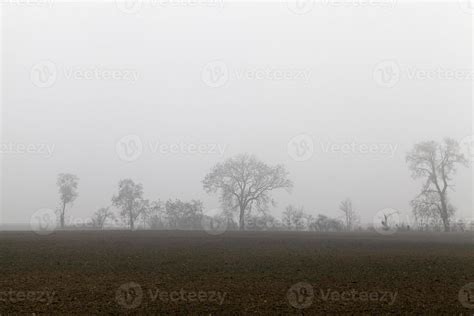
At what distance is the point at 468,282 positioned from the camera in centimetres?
1778

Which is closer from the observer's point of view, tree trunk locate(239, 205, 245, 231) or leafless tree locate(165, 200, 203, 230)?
tree trunk locate(239, 205, 245, 231)

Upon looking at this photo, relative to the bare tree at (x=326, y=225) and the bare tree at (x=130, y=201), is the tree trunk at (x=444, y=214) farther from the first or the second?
the bare tree at (x=130, y=201)

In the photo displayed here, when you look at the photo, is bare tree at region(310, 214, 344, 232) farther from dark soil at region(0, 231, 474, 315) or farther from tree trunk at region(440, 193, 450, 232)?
dark soil at region(0, 231, 474, 315)

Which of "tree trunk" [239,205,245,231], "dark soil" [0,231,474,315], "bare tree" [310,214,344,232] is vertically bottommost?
"bare tree" [310,214,344,232]

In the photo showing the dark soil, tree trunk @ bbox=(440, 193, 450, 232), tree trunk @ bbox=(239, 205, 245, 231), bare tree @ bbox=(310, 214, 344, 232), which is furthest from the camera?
bare tree @ bbox=(310, 214, 344, 232)

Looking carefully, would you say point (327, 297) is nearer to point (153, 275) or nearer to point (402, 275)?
point (402, 275)

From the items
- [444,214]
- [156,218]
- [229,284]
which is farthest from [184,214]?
[229,284]

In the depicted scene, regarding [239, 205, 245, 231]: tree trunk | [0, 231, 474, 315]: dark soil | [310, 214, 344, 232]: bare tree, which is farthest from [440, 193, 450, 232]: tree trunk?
[0, 231, 474, 315]: dark soil

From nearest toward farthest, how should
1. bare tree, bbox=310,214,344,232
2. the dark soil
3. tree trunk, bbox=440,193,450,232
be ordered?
the dark soil < tree trunk, bbox=440,193,450,232 < bare tree, bbox=310,214,344,232

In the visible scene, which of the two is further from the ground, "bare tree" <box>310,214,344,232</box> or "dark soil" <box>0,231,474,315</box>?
"dark soil" <box>0,231,474,315</box>

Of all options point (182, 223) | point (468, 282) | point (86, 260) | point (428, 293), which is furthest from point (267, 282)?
point (182, 223)

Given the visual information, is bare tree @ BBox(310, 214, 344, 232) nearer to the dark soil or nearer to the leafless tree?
the leafless tree

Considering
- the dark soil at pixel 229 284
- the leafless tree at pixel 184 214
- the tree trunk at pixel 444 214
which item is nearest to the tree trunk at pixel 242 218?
the leafless tree at pixel 184 214

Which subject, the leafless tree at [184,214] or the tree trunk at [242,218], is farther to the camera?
the leafless tree at [184,214]
